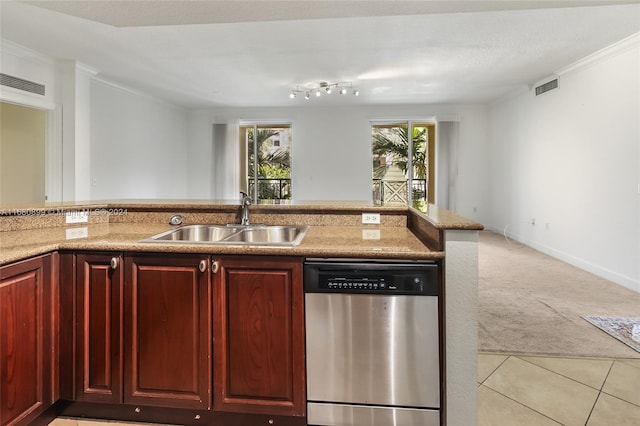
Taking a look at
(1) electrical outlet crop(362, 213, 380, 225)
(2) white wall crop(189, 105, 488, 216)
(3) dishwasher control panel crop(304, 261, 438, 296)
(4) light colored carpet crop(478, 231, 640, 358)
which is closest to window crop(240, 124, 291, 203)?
(2) white wall crop(189, 105, 488, 216)

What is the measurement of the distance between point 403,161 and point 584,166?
3281mm

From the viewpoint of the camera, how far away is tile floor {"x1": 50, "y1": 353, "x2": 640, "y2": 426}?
1.65 meters

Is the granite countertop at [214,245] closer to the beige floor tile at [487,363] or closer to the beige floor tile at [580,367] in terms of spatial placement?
the beige floor tile at [487,363]

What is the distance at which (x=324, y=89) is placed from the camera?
18.2 ft

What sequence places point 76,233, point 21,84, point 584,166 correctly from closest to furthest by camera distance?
point 76,233
point 21,84
point 584,166

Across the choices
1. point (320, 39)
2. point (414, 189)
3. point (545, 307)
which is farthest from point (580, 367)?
point (414, 189)

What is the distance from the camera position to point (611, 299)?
3203 mm

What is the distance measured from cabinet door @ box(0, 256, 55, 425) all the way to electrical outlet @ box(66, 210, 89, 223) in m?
0.67

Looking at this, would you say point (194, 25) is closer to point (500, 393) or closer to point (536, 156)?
point (500, 393)

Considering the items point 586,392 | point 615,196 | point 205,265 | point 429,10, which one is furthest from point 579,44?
point 205,265

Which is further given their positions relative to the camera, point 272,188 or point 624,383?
point 272,188

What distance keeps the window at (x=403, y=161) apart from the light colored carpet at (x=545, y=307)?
8.77 ft

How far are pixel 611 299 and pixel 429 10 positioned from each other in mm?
3091

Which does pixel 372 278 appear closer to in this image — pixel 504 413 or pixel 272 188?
pixel 504 413
